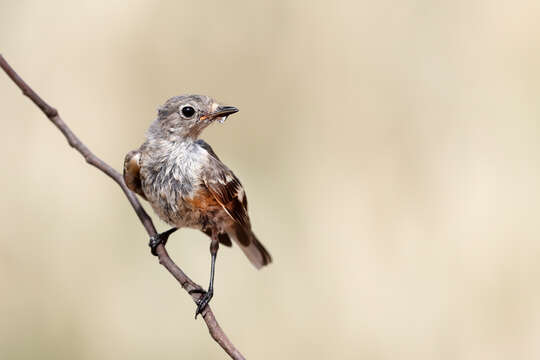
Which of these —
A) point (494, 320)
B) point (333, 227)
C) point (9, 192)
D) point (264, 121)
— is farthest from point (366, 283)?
point (9, 192)

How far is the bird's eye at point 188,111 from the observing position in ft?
12.4

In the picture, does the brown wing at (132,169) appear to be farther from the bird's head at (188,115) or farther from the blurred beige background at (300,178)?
the blurred beige background at (300,178)

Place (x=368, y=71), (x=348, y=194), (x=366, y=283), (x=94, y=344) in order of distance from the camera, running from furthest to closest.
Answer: (x=368, y=71), (x=348, y=194), (x=366, y=283), (x=94, y=344)

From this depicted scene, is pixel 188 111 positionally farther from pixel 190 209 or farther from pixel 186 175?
pixel 190 209

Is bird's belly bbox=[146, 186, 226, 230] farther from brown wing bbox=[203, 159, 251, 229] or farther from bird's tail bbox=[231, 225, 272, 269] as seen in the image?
bird's tail bbox=[231, 225, 272, 269]

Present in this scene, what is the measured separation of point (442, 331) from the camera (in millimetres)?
5512

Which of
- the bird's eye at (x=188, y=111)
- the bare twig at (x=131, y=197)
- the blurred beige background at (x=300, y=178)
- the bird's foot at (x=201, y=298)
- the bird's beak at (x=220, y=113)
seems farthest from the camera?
the blurred beige background at (x=300, y=178)

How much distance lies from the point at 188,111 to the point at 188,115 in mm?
29

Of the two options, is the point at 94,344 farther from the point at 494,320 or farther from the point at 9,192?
the point at 494,320

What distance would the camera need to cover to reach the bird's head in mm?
3738

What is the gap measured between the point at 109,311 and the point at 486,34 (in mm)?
4112

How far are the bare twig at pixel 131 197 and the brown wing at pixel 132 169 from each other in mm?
456

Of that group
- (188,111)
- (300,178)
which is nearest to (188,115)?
(188,111)

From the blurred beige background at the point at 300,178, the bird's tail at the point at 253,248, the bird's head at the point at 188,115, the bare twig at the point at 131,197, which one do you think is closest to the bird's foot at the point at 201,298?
the bare twig at the point at 131,197
